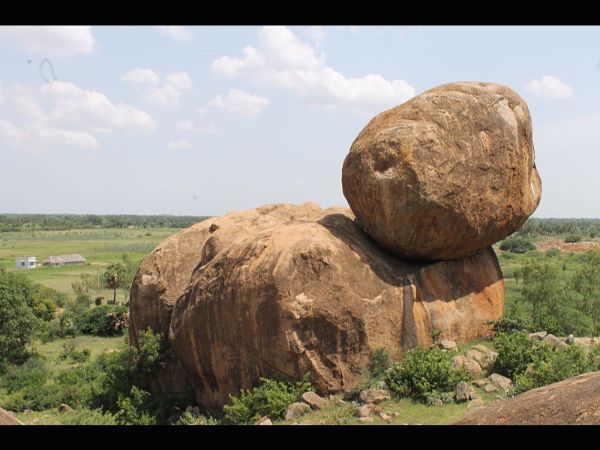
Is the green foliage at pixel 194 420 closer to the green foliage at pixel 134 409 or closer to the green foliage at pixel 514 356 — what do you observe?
the green foliage at pixel 134 409

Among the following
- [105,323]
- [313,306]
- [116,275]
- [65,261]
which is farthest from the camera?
[65,261]

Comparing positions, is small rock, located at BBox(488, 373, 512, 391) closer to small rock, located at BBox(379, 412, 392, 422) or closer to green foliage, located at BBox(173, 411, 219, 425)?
small rock, located at BBox(379, 412, 392, 422)

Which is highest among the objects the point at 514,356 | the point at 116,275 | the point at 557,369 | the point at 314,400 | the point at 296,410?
the point at 557,369

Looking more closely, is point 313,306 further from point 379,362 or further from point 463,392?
point 463,392

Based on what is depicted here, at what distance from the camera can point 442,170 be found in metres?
13.2

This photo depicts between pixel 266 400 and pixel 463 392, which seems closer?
pixel 463 392

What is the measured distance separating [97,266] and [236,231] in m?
63.9

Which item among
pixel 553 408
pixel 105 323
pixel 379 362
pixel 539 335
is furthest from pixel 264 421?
pixel 105 323

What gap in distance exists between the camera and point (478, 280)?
15.3 metres

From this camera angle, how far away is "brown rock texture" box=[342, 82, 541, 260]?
13195 mm

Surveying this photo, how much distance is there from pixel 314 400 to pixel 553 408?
7.78 metres

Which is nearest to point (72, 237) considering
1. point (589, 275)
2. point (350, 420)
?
point (589, 275)

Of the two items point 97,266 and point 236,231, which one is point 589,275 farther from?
point 97,266

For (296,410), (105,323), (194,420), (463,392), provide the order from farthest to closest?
(105,323) → (194,420) → (296,410) → (463,392)
